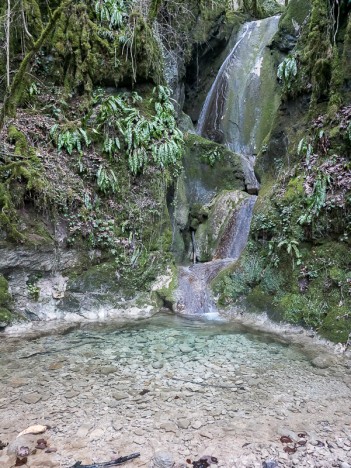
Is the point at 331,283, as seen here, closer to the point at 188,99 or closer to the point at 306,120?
the point at 306,120

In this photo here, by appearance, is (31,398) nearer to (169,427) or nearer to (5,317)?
(169,427)

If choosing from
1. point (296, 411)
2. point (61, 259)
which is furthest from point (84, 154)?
point (296, 411)

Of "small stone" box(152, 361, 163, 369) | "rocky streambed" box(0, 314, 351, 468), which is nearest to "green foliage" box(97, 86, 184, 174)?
"rocky streambed" box(0, 314, 351, 468)

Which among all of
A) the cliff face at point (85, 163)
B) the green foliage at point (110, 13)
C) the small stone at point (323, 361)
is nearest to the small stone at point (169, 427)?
the small stone at point (323, 361)

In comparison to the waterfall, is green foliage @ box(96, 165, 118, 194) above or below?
below

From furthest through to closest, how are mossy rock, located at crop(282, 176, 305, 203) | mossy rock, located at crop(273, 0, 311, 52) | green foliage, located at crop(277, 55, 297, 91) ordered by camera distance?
mossy rock, located at crop(273, 0, 311, 52)
green foliage, located at crop(277, 55, 297, 91)
mossy rock, located at crop(282, 176, 305, 203)

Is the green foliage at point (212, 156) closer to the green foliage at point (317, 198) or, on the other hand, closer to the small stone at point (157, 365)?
the green foliage at point (317, 198)

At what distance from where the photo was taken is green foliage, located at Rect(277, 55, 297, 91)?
27.3 ft

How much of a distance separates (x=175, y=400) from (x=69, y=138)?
6084 mm

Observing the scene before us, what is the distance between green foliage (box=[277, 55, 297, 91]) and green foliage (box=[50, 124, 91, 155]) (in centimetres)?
517

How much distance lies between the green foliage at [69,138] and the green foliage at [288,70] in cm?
517

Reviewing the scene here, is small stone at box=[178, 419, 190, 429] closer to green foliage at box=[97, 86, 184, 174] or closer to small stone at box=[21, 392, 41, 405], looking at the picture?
small stone at box=[21, 392, 41, 405]

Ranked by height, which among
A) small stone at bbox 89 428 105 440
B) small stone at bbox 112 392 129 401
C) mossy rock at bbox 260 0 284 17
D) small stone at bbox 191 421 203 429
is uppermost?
mossy rock at bbox 260 0 284 17

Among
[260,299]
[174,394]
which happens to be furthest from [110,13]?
[174,394]
